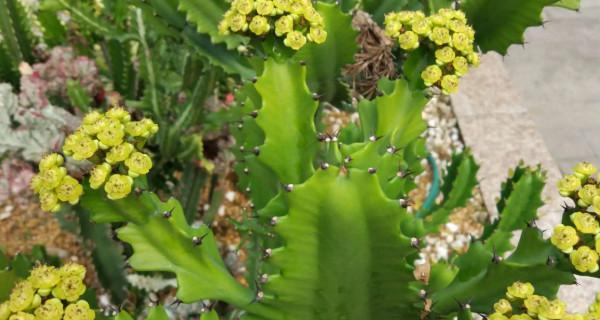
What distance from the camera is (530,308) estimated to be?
102 cm

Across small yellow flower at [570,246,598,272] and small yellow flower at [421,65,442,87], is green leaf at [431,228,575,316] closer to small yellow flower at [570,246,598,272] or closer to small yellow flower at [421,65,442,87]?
small yellow flower at [570,246,598,272]

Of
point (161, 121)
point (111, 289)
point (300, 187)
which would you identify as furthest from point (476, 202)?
point (300, 187)

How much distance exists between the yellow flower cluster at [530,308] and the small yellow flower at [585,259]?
6 centimetres

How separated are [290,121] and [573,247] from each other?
65cm

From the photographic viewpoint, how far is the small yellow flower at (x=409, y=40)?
1.41m

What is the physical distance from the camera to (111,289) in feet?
7.84

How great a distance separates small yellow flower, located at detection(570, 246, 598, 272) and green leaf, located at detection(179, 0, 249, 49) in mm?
1272

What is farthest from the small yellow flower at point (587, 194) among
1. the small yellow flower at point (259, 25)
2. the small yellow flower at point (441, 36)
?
the small yellow flower at point (259, 25)

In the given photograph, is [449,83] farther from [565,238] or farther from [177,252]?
[177,252]

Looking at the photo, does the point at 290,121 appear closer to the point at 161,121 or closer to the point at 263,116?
the point at 263,116

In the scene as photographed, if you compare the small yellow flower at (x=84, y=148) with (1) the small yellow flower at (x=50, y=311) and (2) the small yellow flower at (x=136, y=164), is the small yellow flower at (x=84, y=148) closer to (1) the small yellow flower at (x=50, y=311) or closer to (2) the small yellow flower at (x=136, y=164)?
(2) the small yellow flower at (x=136, y=164)

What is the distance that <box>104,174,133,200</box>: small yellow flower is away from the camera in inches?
43.1

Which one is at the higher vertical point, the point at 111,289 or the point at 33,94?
the point at 33,94

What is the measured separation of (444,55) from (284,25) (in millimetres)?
354
